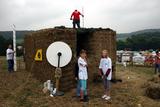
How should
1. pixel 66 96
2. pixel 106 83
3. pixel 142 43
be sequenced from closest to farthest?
1. pixel 106 83
2. pixel 66 96
3. pixel 142 43

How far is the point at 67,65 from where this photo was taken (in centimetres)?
1463

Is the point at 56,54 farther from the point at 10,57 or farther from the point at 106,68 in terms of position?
the point at 10,57

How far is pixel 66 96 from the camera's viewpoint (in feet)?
45.4

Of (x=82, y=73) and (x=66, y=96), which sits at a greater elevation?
(x=82, y=73)

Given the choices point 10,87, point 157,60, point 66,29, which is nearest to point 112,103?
point 66,29

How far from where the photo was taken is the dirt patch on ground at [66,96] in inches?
504

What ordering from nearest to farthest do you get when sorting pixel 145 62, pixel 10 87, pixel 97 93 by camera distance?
pixel 97 93 → pixel 10 87 → pixel 145 62

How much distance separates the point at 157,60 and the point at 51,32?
9358 millimetres

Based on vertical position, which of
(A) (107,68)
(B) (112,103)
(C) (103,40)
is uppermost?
(C) (103,40)

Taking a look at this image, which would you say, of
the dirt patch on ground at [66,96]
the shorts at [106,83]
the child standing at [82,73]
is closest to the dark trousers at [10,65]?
the dirt patch on ground at [66,96]

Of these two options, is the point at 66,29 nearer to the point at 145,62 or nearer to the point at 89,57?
the point at 89,57

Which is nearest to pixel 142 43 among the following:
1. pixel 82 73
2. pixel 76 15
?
pixel 76 15

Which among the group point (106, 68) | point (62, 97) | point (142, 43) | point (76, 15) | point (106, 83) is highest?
point (142, 43)

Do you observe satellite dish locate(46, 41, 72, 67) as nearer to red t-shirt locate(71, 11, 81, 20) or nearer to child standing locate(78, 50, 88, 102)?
child standing locate(78, 50, 88, 102)
